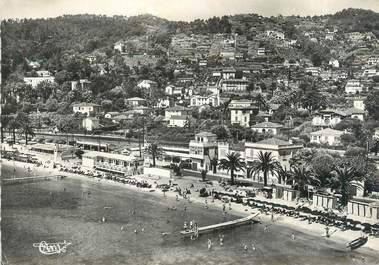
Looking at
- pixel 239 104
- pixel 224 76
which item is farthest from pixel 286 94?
pixel 224 76

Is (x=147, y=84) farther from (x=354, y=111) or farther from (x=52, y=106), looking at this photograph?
(x=354, y=111)

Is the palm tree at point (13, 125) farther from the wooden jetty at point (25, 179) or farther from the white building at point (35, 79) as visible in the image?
the white building at point (35, 79)

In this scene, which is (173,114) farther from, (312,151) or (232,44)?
(232,44)

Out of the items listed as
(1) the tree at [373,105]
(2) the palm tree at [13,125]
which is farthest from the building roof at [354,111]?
(2) the palm tree at [13,125]

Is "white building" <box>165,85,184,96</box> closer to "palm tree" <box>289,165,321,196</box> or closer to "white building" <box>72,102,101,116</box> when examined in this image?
"white building" <box>72,102,101,116</box>

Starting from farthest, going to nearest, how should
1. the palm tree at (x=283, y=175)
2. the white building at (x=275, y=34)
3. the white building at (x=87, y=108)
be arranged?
the white building at (x=275, y=34) → the white building at (x=87, y=108) → the palm tree at (x=283, y=175)

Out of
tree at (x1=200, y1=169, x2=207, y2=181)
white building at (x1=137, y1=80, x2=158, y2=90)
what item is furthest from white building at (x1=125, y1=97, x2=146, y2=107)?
tree at (x1=200, y1=169, x2=207, y2=181)

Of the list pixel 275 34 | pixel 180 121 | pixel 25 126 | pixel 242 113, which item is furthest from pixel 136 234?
pixel 275 34
